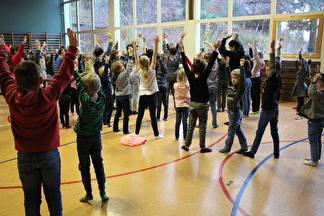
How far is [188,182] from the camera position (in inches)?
127

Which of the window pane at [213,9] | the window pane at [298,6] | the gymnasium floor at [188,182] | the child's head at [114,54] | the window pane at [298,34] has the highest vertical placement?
the window pane at [213,9]

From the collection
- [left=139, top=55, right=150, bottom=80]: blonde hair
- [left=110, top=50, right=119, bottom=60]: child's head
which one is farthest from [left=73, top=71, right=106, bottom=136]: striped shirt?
[left=110, top=50, right=119, bottom=60]: child's head

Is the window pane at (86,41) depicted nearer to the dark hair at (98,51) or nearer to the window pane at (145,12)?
the window pane at (145,12)

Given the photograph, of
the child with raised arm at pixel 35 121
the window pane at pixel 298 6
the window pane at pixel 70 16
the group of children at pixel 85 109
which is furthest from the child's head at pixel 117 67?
the window pane at pixel 70 16

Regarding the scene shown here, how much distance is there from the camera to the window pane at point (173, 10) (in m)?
11.0

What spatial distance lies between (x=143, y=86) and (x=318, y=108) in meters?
2.64

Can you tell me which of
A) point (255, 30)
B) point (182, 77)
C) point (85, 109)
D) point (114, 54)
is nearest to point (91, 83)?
point (85, 109)

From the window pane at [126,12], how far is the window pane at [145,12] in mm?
465

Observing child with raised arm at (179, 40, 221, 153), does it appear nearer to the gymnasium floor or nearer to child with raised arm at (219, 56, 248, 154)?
child with raised arm at (219, 56, 248, 154)

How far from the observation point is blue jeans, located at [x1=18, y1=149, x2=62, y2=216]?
199 centimetres

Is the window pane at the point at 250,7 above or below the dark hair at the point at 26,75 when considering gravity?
above

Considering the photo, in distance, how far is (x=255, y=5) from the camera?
916 cm

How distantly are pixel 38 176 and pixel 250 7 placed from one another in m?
9.07

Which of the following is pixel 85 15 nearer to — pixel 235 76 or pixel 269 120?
pixel 235 76
